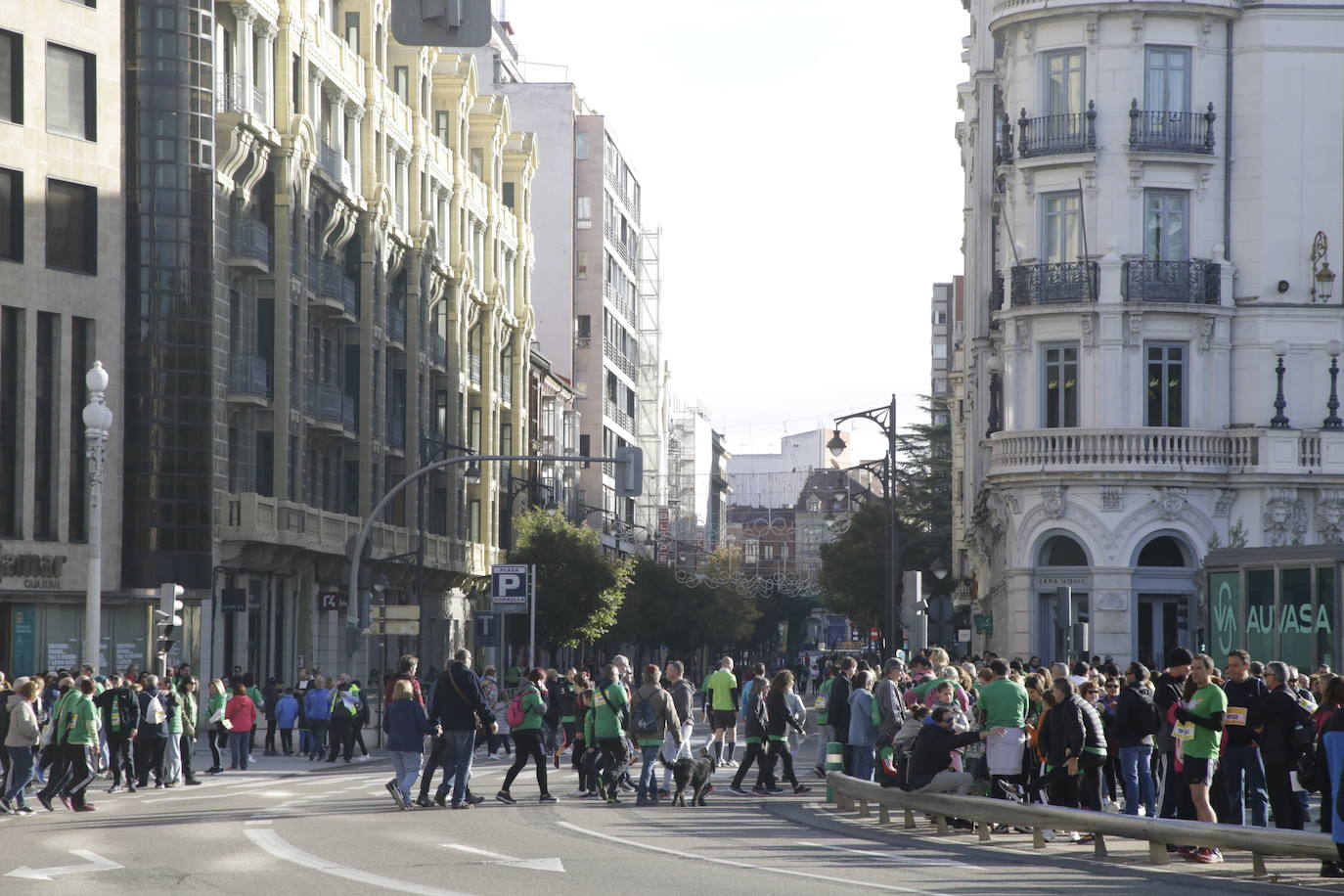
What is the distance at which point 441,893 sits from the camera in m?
14.8

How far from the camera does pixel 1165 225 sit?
45281 millimetres

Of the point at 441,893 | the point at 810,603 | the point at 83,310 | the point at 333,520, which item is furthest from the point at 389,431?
the point at 810,603

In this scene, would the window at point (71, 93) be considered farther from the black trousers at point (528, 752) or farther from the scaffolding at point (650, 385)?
the scaffolding at point (650, 385)

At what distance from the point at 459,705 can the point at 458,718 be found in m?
0.14

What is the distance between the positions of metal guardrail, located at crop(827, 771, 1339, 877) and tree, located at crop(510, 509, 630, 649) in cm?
4874

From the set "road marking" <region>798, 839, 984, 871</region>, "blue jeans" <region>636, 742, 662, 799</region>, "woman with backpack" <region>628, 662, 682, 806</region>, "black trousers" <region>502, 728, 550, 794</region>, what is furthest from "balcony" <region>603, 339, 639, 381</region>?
"road marking" <region>798, 839, 984, 871</region>

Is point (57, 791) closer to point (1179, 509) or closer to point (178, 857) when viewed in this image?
point (178, 857)

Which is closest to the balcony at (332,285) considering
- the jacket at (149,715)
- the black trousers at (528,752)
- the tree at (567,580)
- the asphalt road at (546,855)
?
the tree at (567,580)

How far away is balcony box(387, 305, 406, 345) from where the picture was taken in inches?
2467

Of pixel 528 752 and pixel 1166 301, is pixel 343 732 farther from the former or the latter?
pixel 1166 301

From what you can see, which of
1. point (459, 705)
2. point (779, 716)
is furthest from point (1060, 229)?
point (459, 705)

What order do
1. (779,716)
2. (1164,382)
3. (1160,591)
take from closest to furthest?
(779,716), (1164,382), (1160,591)

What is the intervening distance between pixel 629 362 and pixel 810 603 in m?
40.6

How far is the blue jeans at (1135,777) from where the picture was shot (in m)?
20.6
